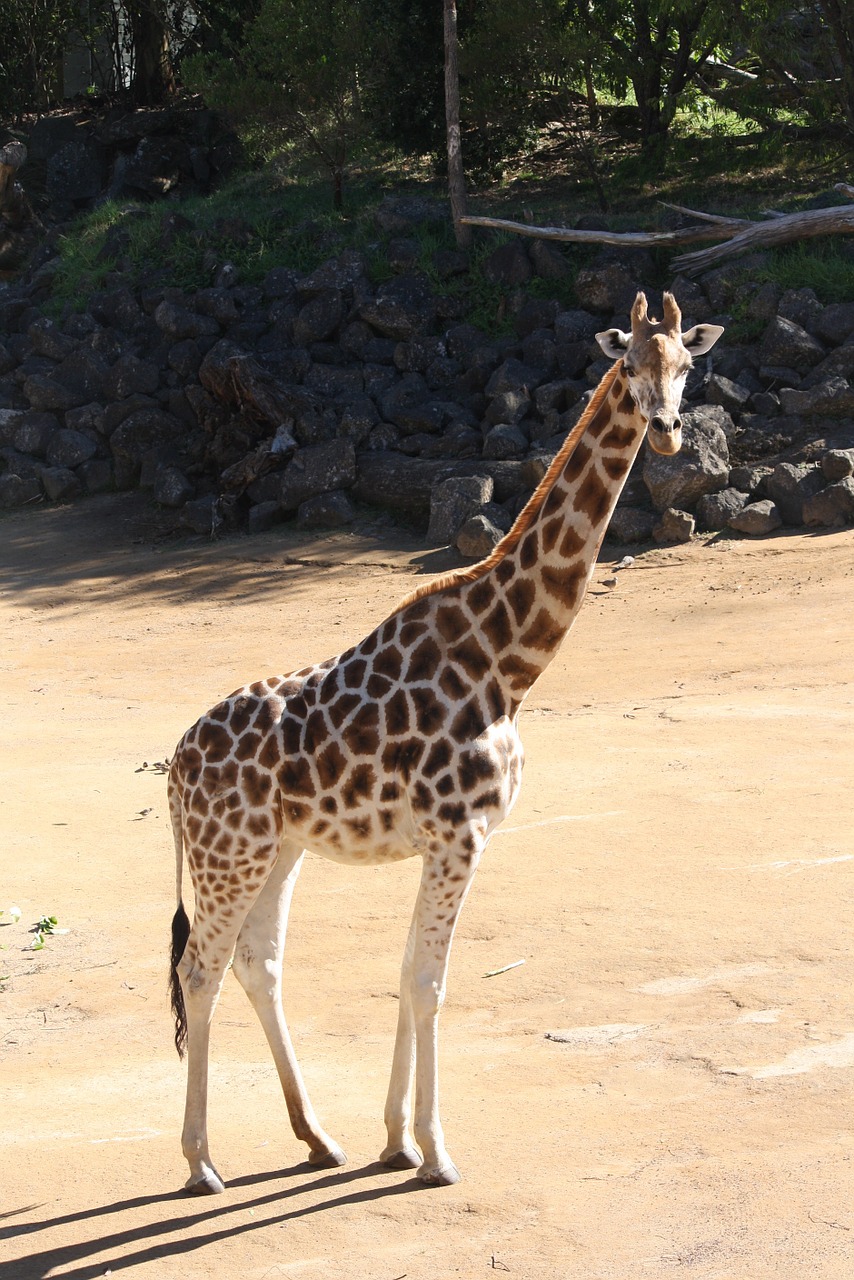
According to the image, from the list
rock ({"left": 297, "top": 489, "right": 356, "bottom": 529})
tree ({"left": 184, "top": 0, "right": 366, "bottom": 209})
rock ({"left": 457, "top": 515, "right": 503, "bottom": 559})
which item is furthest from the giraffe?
tree ({"left": 184, "top": 0, "right": 366, "bottom": 209})

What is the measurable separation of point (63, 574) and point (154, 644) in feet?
12.0

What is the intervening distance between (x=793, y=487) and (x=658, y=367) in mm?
11759

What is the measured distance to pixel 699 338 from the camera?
470 centimetres

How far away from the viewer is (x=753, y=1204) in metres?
4.24

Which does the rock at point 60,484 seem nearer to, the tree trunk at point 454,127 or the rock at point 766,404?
the tree trunk at point 454,127

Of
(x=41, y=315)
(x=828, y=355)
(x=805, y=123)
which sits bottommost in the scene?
(x=828, y=355)

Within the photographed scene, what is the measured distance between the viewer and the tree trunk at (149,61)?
29.8m

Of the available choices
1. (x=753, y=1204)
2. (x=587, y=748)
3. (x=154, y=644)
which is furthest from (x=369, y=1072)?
(x=154, y=644)

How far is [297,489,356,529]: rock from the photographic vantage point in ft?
58.5

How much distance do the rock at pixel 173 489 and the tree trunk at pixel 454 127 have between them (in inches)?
245

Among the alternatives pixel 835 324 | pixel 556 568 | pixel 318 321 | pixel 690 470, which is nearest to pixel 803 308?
pixel 835 324

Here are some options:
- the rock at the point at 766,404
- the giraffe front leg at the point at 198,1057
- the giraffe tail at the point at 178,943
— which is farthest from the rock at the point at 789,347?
the giraffe front leg at the point at 198,1057

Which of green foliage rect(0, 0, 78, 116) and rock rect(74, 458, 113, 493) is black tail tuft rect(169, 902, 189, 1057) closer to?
rock rect(74, 458, 113, 493)

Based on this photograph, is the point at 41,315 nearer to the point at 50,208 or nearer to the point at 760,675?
the point at 50,208
